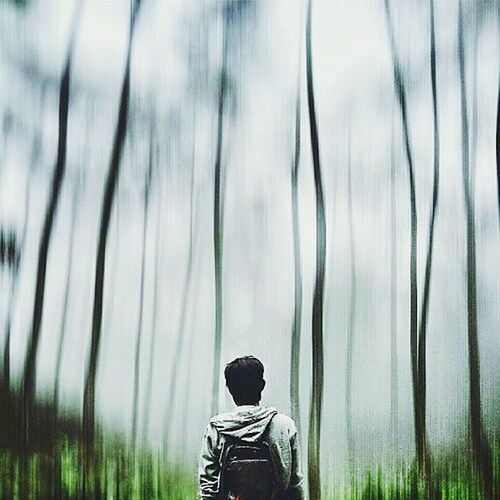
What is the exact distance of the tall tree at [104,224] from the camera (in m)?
3.59

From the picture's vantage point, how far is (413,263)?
3.68 meters

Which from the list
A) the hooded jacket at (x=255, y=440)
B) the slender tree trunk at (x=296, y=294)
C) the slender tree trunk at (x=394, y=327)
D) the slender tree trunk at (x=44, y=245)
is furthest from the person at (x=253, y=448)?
the slender tree trunk at (x=44, y=245)

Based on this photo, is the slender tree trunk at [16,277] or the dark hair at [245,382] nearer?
the dark hair at [245,382]

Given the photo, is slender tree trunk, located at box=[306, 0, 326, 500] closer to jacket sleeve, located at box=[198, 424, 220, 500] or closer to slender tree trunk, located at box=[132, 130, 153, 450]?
slender tree trunk, located at box=[132, 130, 153, 450]

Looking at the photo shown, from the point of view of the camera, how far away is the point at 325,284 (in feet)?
12.0

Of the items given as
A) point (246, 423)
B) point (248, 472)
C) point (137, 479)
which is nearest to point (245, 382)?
point (246, 423)

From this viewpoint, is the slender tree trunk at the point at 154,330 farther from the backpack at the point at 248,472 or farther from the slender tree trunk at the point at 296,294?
the backpack at the point at 248,472

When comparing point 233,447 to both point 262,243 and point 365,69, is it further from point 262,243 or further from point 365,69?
point 365,69

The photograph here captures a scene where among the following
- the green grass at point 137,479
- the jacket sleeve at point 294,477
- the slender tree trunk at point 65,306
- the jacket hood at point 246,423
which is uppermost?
the slender tree trunk at point 65,306

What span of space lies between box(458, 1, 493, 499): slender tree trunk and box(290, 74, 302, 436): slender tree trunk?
670 mm

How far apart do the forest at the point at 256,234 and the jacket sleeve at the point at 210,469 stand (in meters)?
1.03

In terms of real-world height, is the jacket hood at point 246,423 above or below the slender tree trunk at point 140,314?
below

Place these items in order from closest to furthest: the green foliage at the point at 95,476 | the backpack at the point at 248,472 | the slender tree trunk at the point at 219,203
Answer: the backpack at the point at 248,472, the green foliage at the point at 95,476, the slender tree trunk at the point at 219,203

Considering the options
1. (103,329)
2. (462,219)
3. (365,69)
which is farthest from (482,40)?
(103,329)
